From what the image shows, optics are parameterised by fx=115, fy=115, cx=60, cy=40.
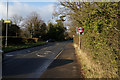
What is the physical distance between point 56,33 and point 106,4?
58.9 metres

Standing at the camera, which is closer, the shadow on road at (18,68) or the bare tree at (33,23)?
the shadow on road at (18,68)

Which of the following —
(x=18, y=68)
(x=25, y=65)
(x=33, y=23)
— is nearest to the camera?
(x=18, y=68)

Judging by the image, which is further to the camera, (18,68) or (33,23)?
(33,23)

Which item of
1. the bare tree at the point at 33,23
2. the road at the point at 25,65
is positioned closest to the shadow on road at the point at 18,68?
the road at the point at 25,65

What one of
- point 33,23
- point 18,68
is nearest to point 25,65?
point 18,68

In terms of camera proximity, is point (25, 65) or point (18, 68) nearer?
point (18, 68)

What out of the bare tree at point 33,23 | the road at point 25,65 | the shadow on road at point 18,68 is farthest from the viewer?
the bare tree at point 33,23

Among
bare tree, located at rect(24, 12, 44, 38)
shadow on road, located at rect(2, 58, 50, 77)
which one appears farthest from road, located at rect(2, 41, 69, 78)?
bare tree, located at rect(24, 12, 44, 38)

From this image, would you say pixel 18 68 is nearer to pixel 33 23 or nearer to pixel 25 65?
pixel 25 65

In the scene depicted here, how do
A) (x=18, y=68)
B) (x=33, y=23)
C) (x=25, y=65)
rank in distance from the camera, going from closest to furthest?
(x=18, y=68), (x=25, y=65), (x=33, y=23)

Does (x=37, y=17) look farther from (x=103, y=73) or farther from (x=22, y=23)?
(x=103, y=73)

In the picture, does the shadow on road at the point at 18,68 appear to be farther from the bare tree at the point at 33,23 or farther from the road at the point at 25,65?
the bare tree at the point at 33,23

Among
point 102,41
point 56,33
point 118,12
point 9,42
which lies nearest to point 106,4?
point 118,12

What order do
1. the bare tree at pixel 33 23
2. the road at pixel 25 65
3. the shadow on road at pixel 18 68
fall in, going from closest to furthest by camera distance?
the road at pixel 25 65 → the shadow on road at pixel 18 68 → the bare tree at pixel 33 23
